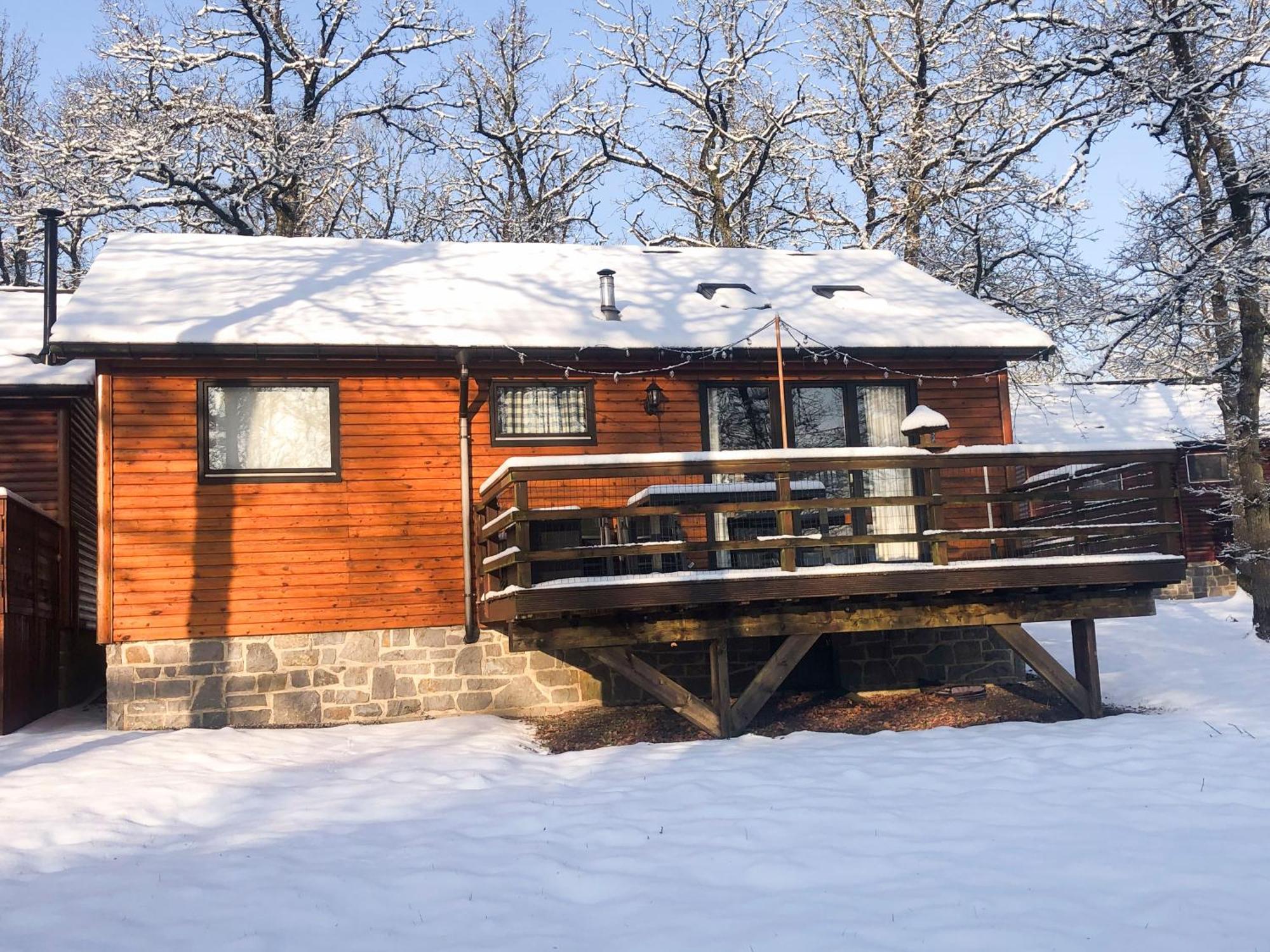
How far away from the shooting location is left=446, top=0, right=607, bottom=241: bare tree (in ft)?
74.3

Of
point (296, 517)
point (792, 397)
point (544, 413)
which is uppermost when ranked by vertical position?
point (792, 397)

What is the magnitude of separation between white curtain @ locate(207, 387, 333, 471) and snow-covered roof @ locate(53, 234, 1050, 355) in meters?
0.60

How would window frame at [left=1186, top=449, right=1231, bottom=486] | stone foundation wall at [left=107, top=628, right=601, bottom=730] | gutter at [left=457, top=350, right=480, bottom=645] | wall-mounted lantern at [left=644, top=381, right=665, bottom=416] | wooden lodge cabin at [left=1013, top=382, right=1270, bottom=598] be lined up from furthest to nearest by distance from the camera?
window frame at [left=1186, top=449, right=1231, bottom=486]
wooden lodge cabin at [left=1013, top=382, right=1270, bottom=598]
wall-mounted lantern at [left=644, top=381, right=665, bottom=416]
gutter at [left=457, top=350, right=480, bottom=645]
stone foundation wall at [left=107, top=628, right=601, bottom=730]

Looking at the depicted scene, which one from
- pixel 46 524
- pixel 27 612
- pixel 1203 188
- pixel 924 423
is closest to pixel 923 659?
pixel 924 423

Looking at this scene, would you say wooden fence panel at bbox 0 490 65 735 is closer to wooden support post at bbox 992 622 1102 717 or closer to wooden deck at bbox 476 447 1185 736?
wooden deck at bbox 476 447 1185 736

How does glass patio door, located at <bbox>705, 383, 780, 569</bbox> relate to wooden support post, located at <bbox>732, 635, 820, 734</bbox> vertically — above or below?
above

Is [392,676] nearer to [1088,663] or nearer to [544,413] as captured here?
[544,413]

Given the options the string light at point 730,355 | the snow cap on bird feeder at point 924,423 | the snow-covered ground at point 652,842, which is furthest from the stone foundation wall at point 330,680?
the snow cap on bird feeder at point 924,423

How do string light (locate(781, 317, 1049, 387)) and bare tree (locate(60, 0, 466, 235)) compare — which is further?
bare tree (locate(60, 0, 466, 235))

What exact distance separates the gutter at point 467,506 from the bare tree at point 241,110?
472 inches

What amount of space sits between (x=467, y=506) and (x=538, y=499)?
64 cm

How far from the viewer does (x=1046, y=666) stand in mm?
9023

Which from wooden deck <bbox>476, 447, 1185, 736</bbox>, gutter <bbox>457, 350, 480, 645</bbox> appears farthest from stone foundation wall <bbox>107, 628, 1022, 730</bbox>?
wooden deck <bbox>476, 447, 1185, 736</bbox>

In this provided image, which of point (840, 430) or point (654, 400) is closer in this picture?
point (654, 400)
